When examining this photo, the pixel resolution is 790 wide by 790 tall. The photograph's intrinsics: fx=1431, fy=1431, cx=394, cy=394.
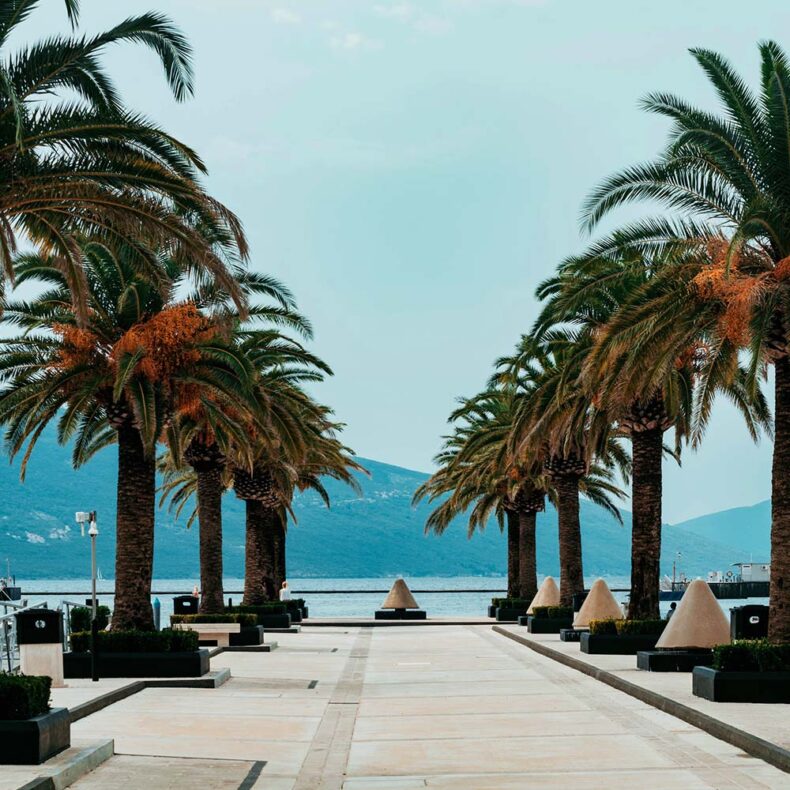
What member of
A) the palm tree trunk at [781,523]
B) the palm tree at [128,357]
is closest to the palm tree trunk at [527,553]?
the palm tree at [128,357]

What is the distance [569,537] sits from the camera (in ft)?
135

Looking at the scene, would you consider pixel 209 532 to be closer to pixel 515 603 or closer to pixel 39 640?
pixel 39 640

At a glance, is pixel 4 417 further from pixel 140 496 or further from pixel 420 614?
pixel 420 614

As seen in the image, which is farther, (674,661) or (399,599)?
(399,599)

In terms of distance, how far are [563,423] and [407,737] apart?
1829 cm

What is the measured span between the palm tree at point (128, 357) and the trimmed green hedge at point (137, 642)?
0.98m

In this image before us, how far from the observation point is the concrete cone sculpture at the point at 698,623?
23.8 meters

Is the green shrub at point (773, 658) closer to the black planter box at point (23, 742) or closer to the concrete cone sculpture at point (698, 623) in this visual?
the concrete cone sculpture at point (698, 623)

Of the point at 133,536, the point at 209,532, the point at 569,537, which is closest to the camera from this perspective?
the point at 133,536

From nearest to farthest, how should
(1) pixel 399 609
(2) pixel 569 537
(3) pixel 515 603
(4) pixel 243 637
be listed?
(4) pixel 243 637, (2) pixel 569 537, (3) pixel 515 603, (1) pixel 399 609

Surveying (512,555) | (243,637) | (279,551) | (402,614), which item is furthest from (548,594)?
(279,551)

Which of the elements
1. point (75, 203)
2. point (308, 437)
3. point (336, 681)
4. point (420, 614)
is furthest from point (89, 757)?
point (420, 614)

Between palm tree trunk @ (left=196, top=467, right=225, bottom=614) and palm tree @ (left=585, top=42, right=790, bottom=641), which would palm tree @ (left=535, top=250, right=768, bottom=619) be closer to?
palm tree @ (left=585, top=42, right=790, bottom=641)

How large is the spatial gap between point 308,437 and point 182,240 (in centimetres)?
1738
